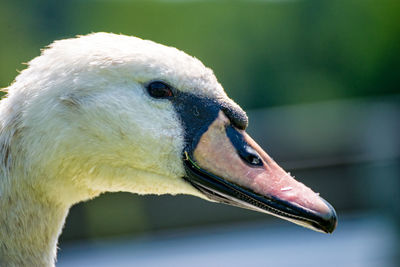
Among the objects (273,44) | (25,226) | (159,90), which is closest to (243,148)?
(159,90)

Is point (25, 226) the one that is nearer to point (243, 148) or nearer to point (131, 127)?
point (131, 127)

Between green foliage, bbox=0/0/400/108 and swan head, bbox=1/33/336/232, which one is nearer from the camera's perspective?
swan head, bbox=1/33/336/232

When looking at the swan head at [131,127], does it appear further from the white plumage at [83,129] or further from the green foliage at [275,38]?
the green foliage at [275,38]

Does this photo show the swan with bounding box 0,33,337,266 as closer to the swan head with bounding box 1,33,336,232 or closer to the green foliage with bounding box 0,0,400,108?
the swan head with bounding box 1,33,336,232

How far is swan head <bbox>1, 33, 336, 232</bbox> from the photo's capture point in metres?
2.73

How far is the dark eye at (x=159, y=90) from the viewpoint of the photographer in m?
2.77

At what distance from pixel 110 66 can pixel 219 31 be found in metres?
34.5

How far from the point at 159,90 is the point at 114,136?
27 cm

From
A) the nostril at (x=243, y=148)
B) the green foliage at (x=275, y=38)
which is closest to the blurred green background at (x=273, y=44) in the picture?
the green foliage at (x=275, y=38)

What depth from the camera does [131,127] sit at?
278 cm

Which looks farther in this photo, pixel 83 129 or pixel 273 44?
pixel 273 44

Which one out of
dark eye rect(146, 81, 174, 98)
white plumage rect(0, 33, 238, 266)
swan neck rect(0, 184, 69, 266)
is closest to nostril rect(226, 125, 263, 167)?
white plumage rect(0, 33, 238, 266)

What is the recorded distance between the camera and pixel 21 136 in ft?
8.98

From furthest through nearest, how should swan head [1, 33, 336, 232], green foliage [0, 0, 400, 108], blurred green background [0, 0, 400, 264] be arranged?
1. green foliage [0, 0, 400, 108]
2. blurred green background [0, 0, 400, 264]
3. swan head [1, 33, 336, 232]
